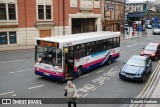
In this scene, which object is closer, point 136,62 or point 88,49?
point 136,62

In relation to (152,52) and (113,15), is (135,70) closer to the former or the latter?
(152,52)

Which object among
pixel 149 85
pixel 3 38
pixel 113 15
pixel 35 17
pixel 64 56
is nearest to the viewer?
pixel 64 56

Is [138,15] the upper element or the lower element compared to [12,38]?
upper

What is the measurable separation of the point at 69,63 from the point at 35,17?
1974 centimetres

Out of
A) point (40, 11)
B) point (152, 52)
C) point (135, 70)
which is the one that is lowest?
point (135, 70)

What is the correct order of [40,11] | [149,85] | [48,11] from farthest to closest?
[48,11] → [40,11] → [149,85]

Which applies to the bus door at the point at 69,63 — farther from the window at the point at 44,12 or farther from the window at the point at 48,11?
the window at the point at 48,11

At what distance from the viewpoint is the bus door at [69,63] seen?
1445 cm

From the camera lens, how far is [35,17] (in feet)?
107

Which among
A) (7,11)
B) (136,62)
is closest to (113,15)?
(7,11)

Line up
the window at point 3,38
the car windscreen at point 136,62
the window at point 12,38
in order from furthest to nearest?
1. the window at point 12,38
2. the window at point 3,38
3. the car windscreen at point 136,62

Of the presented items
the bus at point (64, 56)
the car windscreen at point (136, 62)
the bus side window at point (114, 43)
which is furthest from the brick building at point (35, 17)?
the car windscreen at point (136, 62)

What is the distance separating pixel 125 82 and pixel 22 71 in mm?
8127

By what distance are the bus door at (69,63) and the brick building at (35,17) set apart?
57.3 ft
